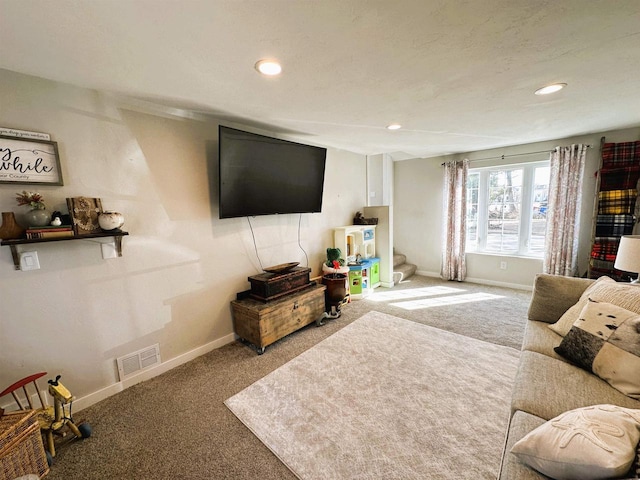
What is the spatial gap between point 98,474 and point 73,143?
1.99 metres

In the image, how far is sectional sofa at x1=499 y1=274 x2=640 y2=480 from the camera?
0.85m

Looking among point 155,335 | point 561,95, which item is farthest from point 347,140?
point 155,335

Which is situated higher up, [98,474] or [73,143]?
[73,143]

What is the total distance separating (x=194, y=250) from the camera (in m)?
2.37

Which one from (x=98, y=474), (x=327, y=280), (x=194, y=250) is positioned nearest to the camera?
(x=98, y=474)

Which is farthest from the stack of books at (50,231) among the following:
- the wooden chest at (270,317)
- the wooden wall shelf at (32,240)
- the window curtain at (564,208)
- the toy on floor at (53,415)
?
the window curtain at (564,208)

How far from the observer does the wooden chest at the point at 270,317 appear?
242cm

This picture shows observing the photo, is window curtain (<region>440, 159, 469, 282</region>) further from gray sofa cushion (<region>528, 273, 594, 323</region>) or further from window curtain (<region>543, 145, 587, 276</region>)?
gray sofa cushion (<region>528, 273, 594, 323</region>)

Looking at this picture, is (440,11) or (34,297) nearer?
(440,11)

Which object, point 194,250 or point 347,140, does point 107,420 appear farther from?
point 347,140

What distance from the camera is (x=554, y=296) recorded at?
1966mm

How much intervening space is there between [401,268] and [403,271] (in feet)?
0.46

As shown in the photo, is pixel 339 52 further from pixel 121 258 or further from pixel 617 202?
pixel 617 202

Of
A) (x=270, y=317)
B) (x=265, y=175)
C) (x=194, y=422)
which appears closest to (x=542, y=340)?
(x=270, y=317)
